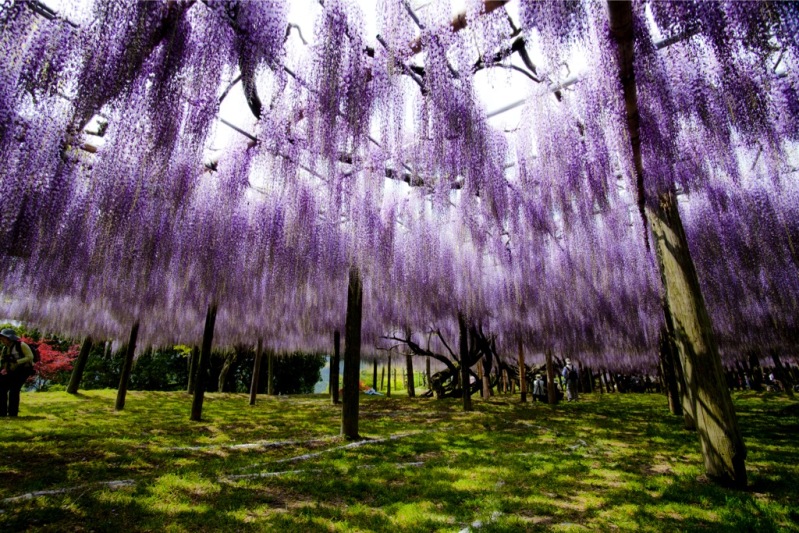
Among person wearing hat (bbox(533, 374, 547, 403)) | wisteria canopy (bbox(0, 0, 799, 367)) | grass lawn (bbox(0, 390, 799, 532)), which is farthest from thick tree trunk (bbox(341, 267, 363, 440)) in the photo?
person wearing hat (bbox(533, 374, 547, 403))

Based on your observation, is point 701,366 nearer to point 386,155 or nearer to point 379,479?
point 379,479

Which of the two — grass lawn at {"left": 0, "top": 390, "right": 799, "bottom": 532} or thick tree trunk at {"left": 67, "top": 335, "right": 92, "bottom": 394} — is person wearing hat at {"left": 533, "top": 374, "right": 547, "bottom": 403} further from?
thick tree trunk at {"left": 67, "top": 335, "right": 92, "bottom": 394}

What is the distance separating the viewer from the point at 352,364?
23.9 ft

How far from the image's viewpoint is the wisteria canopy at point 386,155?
3959mm

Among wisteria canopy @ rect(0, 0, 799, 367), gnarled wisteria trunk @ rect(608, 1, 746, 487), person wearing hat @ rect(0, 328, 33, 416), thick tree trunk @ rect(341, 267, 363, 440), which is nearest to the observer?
wisteria canopy @ rect(0, 0, 799, 367)

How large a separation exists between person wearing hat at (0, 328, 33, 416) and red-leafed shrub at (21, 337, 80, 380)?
584 inches

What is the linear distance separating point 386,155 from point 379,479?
Result: 5053mm

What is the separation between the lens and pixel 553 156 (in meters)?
6.65

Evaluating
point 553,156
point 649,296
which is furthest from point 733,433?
point 649,296

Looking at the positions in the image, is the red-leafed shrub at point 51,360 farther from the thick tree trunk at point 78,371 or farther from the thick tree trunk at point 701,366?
the thick tree trunk at point 701,366

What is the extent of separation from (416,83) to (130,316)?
1199 centimetres

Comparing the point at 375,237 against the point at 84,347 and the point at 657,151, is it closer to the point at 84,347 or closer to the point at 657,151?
the point at 657,151

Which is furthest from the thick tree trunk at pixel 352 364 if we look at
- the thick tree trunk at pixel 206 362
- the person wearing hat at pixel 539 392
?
the person wearing hat at pixel 539 392

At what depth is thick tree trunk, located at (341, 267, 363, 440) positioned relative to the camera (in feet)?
24.0
